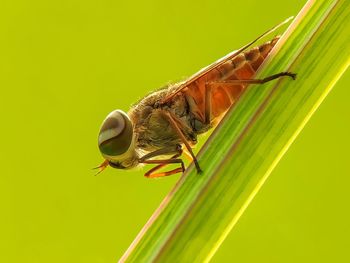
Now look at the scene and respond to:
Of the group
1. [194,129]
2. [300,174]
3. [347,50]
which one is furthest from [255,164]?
[300,174]

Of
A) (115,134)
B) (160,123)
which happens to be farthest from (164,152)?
(115,134)

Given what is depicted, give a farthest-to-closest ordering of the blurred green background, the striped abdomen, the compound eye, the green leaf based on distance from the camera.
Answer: the blurred green background → the striped abdomen → the compound eye → the green leaf

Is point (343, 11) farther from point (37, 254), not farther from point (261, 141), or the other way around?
point (37, 254)

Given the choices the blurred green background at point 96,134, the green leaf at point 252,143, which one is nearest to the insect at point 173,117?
the green leaf at point 252,143

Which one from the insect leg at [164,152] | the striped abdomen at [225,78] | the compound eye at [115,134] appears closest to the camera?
the compound eye at [115,134]

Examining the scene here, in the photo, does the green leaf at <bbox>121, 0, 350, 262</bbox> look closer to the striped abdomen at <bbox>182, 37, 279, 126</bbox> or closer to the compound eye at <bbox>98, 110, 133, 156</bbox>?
the compound eye at <bbox>98, 110, 133, 156</bbox>

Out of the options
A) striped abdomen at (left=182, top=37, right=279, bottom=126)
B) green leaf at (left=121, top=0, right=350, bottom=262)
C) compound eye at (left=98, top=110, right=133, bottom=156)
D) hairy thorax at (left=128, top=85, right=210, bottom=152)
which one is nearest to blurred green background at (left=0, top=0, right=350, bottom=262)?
hairy thorax at (left=128, top=85, right=210, bottom=152)

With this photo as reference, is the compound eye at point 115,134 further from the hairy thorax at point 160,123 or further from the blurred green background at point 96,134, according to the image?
the blurred green background at point 96,134
